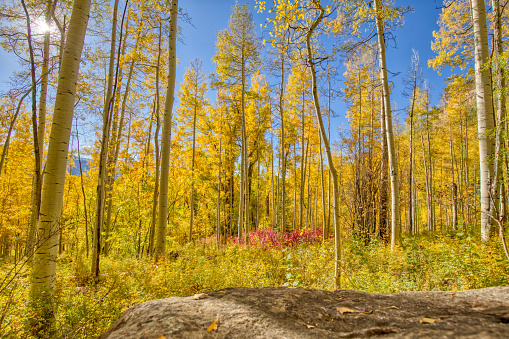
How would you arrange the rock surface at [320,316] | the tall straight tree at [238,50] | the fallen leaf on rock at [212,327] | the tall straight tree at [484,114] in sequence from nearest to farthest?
the rock surface at [320,316] → the fallen leaf on rock at [212,327] → the tall straight tree at [484,114] → the tall straight tree at [238,50]

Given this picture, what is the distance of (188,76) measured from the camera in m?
12.6

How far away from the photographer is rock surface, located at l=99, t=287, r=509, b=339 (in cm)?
109

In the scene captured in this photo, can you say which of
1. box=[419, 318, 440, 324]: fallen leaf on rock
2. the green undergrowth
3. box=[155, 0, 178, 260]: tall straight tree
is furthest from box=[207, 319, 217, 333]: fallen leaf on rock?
box=[155, 0, 178, 260]: tall straight tree

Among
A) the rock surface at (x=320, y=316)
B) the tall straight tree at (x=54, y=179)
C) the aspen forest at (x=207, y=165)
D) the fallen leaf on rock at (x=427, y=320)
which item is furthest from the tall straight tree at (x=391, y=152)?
the tall straight tree at (x=54, y=179)

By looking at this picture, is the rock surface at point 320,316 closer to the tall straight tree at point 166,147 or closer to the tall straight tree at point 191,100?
the tall straight tree at point 166,147

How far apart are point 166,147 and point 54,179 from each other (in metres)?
2.70

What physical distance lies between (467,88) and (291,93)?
898cm

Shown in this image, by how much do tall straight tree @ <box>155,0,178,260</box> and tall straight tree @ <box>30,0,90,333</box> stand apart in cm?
236

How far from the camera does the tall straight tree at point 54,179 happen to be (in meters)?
2.88

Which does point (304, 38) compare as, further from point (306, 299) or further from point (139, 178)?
point (139, 178)

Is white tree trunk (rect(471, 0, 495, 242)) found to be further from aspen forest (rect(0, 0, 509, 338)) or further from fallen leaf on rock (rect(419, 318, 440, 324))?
fallen leaf on rock (rect(419, 318, 440, 324))

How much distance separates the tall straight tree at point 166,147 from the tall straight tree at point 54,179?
2.36 m

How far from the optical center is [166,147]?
5648 millimetres

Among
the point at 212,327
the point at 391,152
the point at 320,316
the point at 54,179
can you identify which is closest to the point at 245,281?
the point at 320,316
